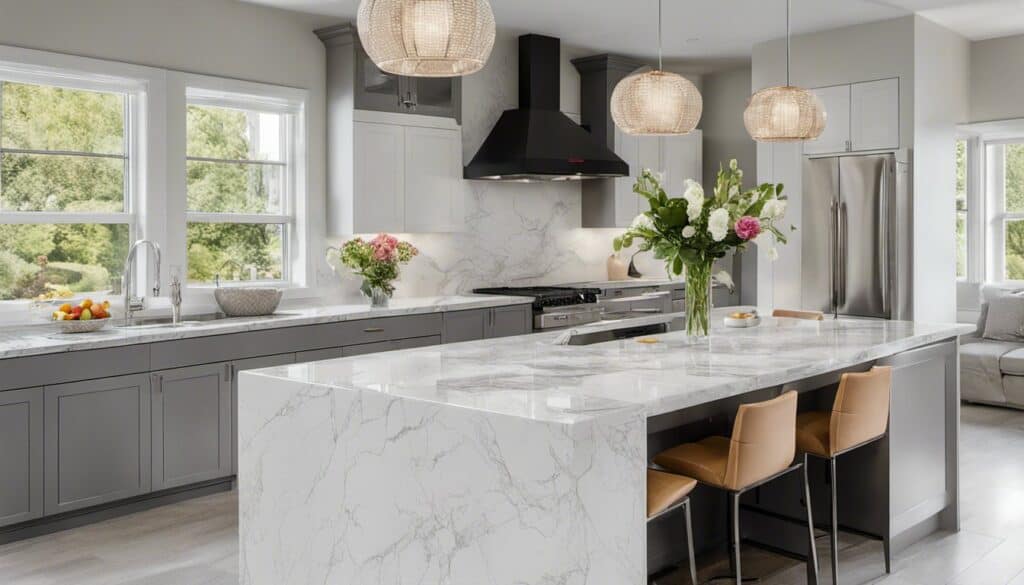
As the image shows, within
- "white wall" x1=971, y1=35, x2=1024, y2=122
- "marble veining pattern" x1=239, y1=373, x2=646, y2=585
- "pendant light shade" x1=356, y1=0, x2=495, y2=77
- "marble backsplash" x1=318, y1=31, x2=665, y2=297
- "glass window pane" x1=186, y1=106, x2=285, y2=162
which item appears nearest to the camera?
"marble veining pattern" x1=239, y1=373, x2=646, y2=585

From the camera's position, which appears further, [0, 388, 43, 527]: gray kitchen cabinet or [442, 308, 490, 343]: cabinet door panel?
[442, 308, 490, 343]: cabinet door panel

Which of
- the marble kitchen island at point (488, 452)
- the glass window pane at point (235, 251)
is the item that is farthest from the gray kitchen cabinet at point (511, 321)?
the marble kitchen island at point (488, 452)

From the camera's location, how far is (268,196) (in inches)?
241

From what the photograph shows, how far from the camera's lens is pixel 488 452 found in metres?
2.43

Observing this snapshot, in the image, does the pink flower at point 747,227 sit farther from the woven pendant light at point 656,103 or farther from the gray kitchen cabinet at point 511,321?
the gray kitchen cabinet at point 511,321

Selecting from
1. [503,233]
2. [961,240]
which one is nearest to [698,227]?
[503,233]

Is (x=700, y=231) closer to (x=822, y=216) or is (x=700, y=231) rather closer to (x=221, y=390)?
(x=221, y=390)

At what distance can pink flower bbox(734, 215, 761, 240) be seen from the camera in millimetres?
3732

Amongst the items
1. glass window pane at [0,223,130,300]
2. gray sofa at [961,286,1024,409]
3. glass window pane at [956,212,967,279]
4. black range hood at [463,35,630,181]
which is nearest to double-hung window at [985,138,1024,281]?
glass window pane at [956,212,967,279]

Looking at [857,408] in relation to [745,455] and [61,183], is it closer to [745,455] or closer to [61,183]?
[745,455]

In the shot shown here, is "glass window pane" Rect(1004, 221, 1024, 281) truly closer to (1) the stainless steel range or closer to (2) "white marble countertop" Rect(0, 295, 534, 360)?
(1) the stainless steel range

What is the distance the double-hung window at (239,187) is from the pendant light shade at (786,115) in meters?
3.09

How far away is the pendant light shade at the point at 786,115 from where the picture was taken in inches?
176

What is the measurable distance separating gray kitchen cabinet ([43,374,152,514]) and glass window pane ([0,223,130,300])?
37.3 inches
